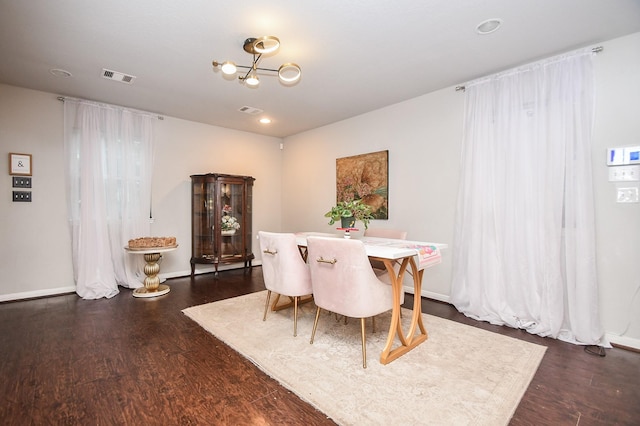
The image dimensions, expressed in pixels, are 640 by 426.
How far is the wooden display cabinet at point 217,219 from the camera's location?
15.4 ft

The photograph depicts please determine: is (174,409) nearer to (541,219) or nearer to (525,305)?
(525,305)

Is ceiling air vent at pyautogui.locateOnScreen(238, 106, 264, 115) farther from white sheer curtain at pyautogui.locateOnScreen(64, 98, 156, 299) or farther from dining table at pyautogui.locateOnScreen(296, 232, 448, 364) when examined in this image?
dining table at pyautogui.locateOnScreen(296, 232, 448, 364)

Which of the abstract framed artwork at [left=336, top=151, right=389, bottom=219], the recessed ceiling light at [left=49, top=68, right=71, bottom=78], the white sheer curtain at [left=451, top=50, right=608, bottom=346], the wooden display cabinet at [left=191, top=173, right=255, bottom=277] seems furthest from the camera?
the wooden display cabinet at [left=191, top=173, right=255, bottom=277]

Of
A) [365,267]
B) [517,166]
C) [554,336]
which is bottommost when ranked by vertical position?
[554,336]

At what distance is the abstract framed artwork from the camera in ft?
13.5

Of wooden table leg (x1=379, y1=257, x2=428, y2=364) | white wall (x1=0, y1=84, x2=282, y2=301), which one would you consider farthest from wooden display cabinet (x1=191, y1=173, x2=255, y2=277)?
wooden table leg (x1=379, y1=257, x2=428, y2=364)

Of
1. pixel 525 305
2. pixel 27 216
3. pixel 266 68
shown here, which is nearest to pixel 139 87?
pixel 266 68

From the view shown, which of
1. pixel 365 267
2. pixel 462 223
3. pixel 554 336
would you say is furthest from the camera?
pixel 462 223

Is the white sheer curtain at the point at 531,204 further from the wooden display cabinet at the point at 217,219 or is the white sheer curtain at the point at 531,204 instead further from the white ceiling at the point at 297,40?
the wooden display cabinet at the point at 217,219

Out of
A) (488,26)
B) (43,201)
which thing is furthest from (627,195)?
(43,201)

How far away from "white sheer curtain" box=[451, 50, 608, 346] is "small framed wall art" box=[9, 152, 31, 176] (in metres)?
5.07

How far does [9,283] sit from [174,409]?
3419 mm

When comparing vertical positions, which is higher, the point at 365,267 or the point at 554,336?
the point at 365,267

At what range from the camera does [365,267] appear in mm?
2029
